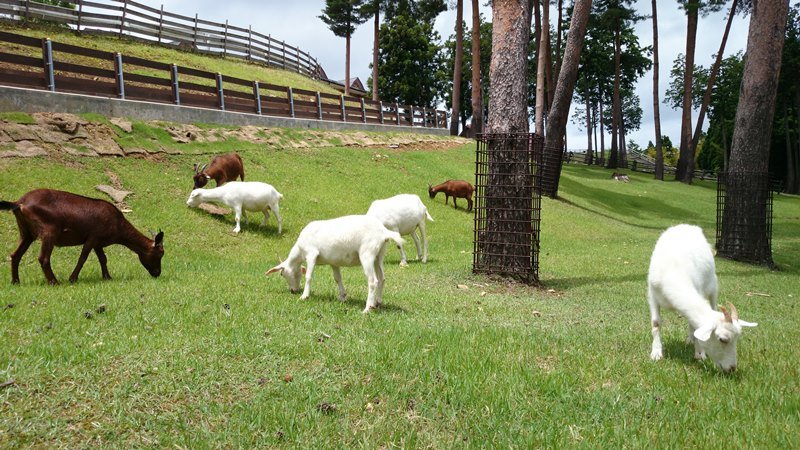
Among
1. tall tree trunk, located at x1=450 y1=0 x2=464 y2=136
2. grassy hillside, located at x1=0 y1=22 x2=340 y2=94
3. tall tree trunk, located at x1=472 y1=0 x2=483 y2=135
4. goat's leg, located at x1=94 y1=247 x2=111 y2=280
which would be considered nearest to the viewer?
goat's leg, located at x1=94 y1=247 x2=111 y2=280

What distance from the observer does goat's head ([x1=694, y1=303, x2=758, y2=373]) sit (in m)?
4.83

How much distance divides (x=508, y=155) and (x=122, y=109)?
13.4 m

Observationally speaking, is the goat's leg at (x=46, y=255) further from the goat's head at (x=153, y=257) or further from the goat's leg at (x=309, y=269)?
the goat's leg at (x=309, y=269)

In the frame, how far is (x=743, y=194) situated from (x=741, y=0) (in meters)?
27.4

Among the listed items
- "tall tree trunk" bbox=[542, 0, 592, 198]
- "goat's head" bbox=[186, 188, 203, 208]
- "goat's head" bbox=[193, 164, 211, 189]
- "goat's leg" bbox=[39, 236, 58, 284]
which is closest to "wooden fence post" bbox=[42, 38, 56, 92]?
"goat's head" bbox=[193, 164, 211, 189]

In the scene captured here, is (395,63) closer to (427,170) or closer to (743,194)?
(427,170)

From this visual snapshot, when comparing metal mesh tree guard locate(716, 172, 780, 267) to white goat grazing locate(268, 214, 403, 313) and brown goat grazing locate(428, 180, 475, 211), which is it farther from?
white goat grazing locate(268, 214, 403, 313)

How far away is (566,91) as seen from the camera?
23.2 meters

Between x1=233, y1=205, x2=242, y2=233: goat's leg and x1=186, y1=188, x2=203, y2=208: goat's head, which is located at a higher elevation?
x1=186, y1=188, x2=203, y2=208: goat's head

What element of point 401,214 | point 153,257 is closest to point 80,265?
point 153,257

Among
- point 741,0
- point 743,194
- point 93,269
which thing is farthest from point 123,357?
point 741,0

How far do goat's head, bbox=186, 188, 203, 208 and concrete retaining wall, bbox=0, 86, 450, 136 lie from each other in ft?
18.4

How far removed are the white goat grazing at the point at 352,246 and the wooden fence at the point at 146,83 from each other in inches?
511

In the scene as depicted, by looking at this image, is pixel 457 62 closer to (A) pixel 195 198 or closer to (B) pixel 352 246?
(A) pixel 195 198
